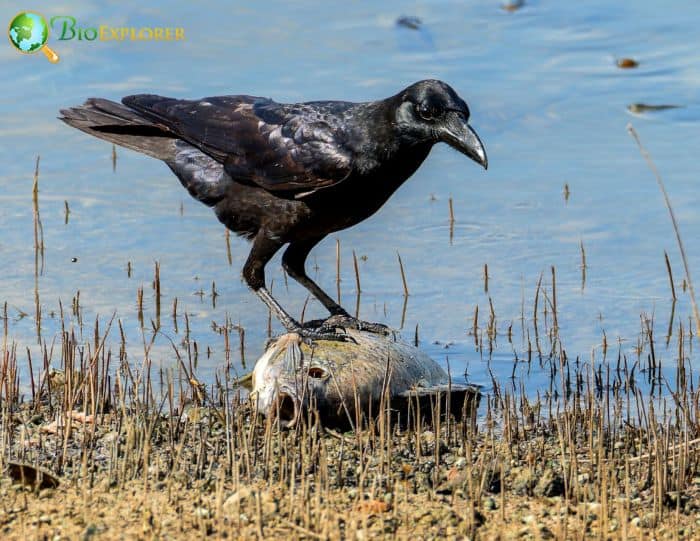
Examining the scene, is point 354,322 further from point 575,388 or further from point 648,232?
point 648,232

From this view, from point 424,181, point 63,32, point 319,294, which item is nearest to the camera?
point 319,294

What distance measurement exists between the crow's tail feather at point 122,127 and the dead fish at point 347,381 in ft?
6.41

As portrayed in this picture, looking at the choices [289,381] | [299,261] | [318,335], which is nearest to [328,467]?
[289,381]

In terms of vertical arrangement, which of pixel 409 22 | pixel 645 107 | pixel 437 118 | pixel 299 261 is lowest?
pixel 299 261

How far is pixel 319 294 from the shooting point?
807 centimetres

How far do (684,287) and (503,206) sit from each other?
2.18 meters

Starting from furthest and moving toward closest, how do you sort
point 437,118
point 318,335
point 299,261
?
point 299,261, point 318,335, point 437,118

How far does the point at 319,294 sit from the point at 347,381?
4.88 ft

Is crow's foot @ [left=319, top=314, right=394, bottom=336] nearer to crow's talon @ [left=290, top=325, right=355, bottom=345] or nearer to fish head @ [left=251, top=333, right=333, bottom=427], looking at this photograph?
crow's talon @ [left=290, top=325, right=355, bottom=345]

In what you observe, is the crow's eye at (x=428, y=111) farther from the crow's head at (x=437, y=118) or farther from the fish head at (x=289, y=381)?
the fish head at (x=289, y=381)

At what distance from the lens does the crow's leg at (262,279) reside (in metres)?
7.59

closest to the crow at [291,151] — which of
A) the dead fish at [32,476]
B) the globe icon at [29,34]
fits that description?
the dead fish at [32,476]

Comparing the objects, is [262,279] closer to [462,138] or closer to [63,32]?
[462,138]

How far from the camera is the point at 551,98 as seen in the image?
1274 centimetres
